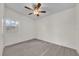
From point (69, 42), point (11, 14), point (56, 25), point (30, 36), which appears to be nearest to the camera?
point (11, 14)

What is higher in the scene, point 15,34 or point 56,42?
point 15,34

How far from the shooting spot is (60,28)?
468cm

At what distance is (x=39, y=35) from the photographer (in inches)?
205

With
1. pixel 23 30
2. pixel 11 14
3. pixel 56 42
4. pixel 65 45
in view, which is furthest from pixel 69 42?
pixel 11 14

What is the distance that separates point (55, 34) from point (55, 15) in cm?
93

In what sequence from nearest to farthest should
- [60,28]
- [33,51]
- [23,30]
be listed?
[33,51]
[60,28]
[23,30]

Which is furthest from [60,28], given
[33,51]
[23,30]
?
[33,51]

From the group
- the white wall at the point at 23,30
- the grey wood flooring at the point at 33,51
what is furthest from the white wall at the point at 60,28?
the grey wood flooring at the point at 33,51

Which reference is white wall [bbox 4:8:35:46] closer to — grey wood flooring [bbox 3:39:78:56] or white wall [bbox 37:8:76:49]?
white wall [bbox 37:8:76:49]

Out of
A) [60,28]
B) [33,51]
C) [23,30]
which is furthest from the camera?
[23,30]

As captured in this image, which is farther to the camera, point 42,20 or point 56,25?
point 42,20

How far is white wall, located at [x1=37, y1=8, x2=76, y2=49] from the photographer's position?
4137 mm

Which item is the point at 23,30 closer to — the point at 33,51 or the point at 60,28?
the point at 60,28

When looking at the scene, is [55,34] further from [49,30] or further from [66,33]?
[66,33]
